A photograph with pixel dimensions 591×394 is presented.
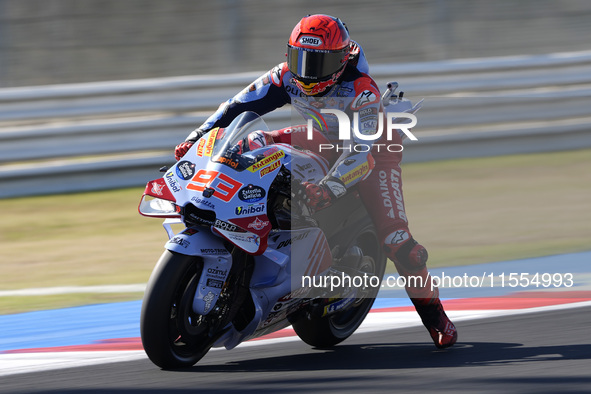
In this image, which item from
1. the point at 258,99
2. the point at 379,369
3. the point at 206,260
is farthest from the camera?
the point at 258,99

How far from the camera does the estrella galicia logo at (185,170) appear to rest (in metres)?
4.54

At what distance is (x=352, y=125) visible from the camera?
198 inches

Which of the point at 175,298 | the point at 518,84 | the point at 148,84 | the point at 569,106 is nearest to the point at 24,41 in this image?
the point at 148,84

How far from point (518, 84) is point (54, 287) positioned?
23.3 ft

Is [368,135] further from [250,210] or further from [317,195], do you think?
[250,210]

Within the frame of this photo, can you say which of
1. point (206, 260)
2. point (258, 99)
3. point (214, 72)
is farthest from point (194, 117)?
point (206, 260)

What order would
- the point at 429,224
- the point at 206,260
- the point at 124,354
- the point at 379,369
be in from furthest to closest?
1. the point at 429,224
2. the point at 124,354
3. the point at 379,369
4. the point at 206,260

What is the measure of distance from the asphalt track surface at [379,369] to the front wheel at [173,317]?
0.12 meters

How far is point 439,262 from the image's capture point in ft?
25.3

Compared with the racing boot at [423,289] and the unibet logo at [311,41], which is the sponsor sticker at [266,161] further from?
the racing boot at [423,289]

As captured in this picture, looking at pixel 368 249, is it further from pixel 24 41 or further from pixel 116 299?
pixel 24 41

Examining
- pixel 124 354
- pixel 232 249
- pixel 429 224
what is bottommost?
pixel 429 224

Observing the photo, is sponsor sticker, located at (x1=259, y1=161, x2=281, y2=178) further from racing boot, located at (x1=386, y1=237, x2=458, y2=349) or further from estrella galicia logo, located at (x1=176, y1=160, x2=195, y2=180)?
racing boot, located at (x1=386, y1=237, x2=458, y2=349)

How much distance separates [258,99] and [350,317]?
137 cm
